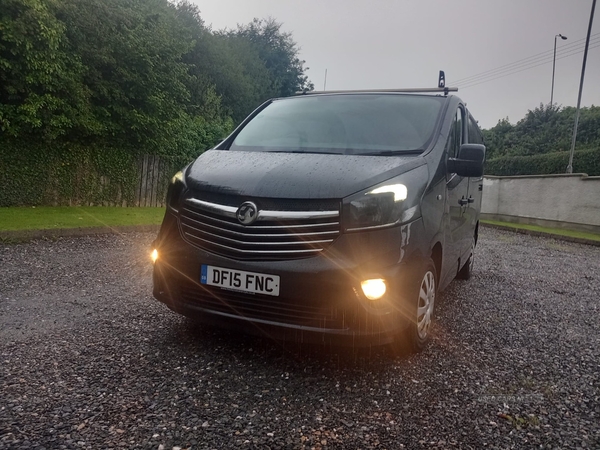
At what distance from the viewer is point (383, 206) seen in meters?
2.94

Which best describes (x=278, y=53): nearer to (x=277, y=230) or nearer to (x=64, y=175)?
(x=64, y=175)

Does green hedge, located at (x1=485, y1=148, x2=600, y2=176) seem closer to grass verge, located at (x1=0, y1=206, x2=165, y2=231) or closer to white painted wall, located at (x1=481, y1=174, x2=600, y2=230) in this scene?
white painted wall, located at (x1=481, y1=174, x2=600, y2=230)

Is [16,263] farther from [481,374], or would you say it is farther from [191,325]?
[481,374]

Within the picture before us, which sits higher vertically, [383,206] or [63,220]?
[383,206]

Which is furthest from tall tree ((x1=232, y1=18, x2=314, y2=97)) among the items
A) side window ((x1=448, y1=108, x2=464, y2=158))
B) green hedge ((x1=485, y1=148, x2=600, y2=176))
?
side window ((x1=448, y1=108, x2=464, y2=158))

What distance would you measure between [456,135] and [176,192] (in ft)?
7.73

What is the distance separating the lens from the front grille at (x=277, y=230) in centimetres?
288

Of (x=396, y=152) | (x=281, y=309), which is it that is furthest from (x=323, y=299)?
(x=396, y=152)

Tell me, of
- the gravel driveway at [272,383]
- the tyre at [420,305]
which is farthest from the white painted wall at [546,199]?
the tyre at [420,305]

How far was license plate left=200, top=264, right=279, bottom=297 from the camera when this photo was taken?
2902 mm

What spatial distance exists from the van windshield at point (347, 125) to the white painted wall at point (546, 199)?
1242 cm

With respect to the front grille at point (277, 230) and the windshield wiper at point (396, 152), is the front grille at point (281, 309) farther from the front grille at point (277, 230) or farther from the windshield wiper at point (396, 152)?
the windshield wiper at point (396, 152)

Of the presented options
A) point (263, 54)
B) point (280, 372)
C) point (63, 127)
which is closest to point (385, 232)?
point (280, 372)

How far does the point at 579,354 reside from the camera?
3.77 m
